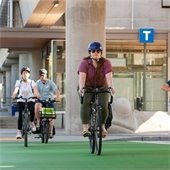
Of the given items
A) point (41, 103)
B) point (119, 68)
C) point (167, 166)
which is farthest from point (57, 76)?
point (167, 166)

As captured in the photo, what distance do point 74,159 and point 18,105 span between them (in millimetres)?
4494

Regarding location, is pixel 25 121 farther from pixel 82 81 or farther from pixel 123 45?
pixel 123 45

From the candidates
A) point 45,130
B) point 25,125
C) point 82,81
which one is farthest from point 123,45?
point 82,81

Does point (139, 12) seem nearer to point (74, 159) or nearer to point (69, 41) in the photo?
point (69, 41)

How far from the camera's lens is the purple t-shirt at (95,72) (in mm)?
11359

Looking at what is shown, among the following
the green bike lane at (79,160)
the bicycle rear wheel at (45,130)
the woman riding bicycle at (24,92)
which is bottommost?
the green bike lane at (79,160)

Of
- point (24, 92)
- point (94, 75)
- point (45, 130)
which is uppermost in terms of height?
point (94, 75)

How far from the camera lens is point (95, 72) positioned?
11.4m

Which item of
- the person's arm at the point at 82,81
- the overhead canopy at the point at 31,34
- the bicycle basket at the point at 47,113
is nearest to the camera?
the person's arm at the point at 82,81

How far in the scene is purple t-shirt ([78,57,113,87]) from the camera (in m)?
11.4

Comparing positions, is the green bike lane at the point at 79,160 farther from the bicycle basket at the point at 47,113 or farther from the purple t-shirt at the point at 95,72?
the bicycle basket at the point at 47,113

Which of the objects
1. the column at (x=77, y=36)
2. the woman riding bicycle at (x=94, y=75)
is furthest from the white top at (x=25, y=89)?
the column at (x=77, y=36)

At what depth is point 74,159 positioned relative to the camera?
35.9 ft

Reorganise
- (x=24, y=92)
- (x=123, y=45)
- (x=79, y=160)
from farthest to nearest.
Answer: (x=123, y=45) < (x=24, y=92) < (x=79, y=160)
